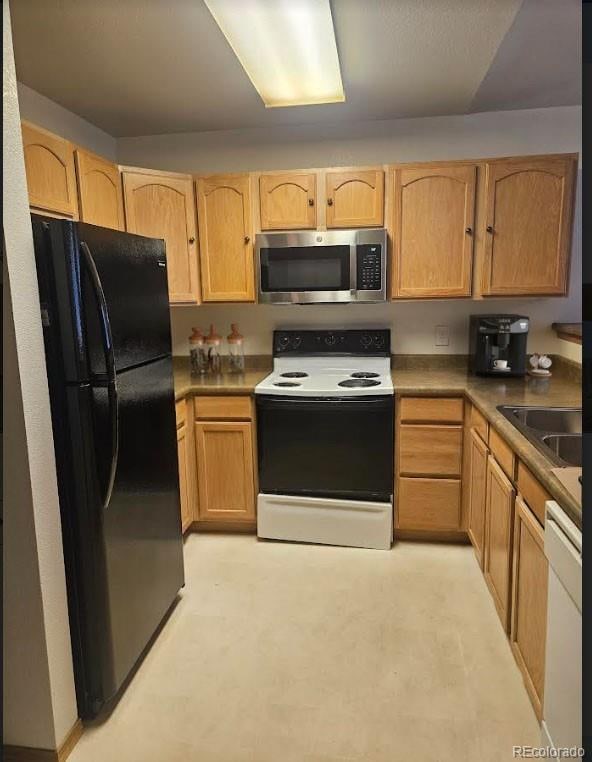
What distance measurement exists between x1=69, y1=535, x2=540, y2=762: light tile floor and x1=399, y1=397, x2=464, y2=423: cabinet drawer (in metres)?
0.73

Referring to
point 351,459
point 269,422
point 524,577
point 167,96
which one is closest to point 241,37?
point 167,96

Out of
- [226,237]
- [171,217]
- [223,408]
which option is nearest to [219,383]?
[223,408]

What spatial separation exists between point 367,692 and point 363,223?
224cm

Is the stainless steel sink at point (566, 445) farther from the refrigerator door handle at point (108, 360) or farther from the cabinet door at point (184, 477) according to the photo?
the cabinet door at point (184, 477)

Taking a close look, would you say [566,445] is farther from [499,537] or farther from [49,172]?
[49,172]

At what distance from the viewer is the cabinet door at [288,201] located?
2.81 meters

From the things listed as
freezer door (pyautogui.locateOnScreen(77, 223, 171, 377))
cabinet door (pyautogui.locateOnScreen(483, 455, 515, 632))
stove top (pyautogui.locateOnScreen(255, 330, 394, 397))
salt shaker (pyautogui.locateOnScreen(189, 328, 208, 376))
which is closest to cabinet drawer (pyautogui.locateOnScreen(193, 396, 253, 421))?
stove top (pyautogui.locateOnScreen(255, 330, 394, 397))

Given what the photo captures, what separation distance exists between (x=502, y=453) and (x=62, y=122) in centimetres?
277

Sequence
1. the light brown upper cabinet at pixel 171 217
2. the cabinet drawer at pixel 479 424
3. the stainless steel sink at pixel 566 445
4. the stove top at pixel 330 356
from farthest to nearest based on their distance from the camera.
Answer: the stove top at pixel 330 356 < the light brown upper cabinet at pixel 171 217 < the cabinet drawer at pixel 479 424 < the stainless steel sink at pixel 566 445

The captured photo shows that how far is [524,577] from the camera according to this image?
164 centimetres

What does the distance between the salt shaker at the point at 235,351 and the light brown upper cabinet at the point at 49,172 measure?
116cm

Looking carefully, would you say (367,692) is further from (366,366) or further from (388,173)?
(388,173)

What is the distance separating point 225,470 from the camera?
2.82 metres

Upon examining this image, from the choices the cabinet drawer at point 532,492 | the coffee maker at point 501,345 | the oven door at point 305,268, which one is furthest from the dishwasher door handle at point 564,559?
the oven door at point 305,268
